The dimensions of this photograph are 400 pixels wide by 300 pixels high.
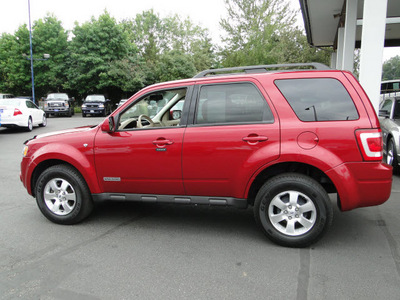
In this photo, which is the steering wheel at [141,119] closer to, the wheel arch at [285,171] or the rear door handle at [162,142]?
the rear door handle at [162,142]

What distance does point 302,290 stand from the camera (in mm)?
2988

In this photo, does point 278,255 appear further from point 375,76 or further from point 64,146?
point 375,76

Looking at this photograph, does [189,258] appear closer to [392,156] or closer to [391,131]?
[392,156]

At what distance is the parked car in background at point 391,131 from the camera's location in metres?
7.18

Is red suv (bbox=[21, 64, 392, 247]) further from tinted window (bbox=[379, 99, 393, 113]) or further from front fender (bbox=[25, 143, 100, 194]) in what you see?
tinted window (bbox=[379, 99, 393, 113])

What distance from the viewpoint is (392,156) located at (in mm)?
7387

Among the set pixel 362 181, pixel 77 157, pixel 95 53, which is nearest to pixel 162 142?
pixel 77 157

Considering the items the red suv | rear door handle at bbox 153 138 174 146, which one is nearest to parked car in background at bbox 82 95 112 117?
the red suv

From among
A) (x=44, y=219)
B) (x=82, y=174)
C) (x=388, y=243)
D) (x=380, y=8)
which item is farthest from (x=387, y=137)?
(x=44, y=219)

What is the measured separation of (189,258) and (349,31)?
9932 mm

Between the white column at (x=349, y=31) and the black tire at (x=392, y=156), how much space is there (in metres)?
4.85

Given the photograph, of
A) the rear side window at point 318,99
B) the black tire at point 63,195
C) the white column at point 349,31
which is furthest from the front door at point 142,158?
the white column at point 349,31

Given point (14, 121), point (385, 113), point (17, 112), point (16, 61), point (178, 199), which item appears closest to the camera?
point (178, 199)

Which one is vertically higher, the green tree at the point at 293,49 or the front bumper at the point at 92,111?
the green tree at the point at 293,49
